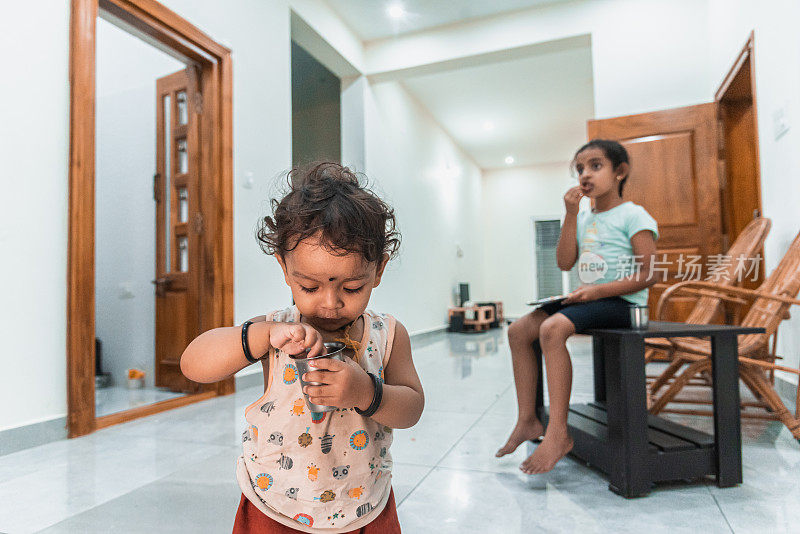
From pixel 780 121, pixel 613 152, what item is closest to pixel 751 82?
pixel 780 121

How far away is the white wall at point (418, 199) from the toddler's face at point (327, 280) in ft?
14.9

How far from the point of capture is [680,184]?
4.08 meters

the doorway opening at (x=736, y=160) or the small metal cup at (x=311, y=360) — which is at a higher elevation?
the doorway opening at (x=736, y=160)

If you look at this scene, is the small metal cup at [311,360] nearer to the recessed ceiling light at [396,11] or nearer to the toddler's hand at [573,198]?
the toddler's hand at [573,198]

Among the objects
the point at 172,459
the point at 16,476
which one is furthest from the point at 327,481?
the point at 16,476

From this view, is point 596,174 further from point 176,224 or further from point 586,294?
point 176,224

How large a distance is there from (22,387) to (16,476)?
49 cm

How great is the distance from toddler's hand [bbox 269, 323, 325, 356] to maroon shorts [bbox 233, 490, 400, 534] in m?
0.33

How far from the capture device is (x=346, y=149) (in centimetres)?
540

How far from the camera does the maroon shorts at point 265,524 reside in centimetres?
80

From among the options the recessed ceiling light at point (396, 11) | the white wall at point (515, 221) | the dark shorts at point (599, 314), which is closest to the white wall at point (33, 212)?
the dark shorts at point (599, 314)

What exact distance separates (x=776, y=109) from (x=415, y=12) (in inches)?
121

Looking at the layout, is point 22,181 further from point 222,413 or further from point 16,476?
point 222,413

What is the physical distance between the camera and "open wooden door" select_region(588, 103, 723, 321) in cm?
399
